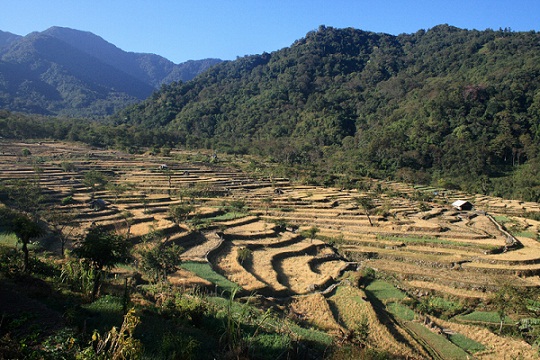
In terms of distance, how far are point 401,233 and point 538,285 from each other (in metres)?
11.0

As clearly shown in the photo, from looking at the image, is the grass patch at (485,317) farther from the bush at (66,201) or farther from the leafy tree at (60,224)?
the bush at (66,201)

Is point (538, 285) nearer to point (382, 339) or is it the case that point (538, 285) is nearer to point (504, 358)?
point (504, 358)

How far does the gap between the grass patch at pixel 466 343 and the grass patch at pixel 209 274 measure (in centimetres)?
1020

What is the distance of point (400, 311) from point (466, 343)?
10.9 ft

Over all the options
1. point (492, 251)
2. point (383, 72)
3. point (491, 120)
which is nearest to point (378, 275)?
point (492, 251)

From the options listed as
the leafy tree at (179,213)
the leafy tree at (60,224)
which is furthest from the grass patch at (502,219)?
the leafy tree at (60,224)

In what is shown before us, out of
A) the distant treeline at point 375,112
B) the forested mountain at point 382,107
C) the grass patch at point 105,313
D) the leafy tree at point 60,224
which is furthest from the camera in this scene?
the forested mountain at point 382,107

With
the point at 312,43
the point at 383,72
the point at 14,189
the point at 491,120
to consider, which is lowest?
the point at 14,189

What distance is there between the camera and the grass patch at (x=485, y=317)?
17703mm

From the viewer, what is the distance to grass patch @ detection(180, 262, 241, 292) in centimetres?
1753

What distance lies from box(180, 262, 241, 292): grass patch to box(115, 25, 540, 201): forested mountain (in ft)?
168

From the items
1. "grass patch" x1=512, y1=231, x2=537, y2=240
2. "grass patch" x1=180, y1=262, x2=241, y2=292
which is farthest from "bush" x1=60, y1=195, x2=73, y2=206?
"grass patch" x1=512, y1=231, x2=537, y2=240

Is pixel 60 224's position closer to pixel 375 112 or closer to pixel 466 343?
pixel 466 343

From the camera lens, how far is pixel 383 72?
14025 cm
